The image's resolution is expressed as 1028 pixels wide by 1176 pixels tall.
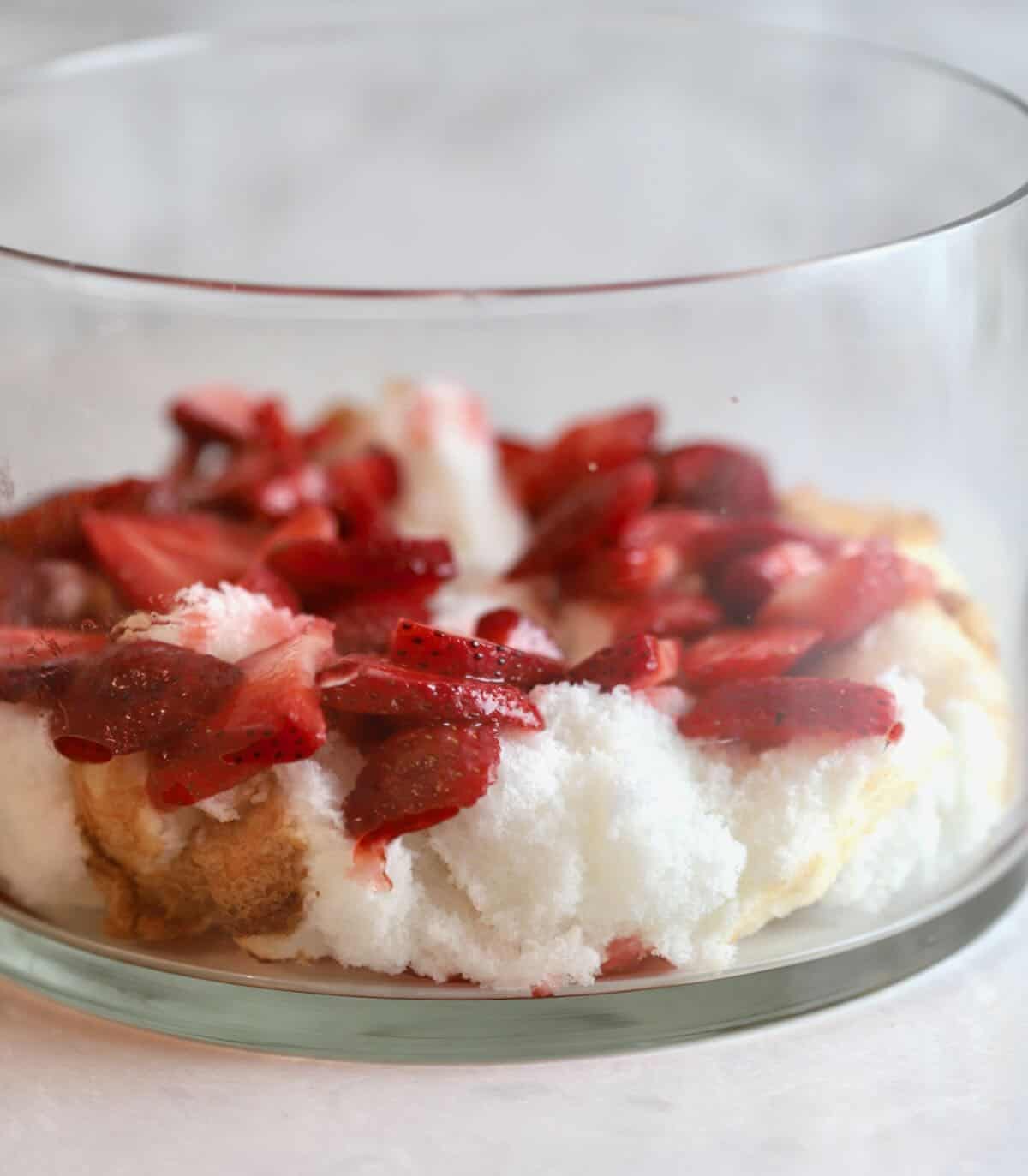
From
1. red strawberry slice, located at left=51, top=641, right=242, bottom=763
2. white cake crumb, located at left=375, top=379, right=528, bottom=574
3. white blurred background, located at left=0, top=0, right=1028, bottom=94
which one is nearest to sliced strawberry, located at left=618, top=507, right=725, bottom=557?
white cake crumb, located at left=375, top=379, right=528, bottom=574

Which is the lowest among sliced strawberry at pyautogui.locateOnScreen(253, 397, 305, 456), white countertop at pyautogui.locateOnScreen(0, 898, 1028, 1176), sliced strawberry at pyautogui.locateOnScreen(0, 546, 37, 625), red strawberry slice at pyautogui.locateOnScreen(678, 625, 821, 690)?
white countertop at pyautogui.locateOnScreen(0, 898, 1028, 1176)

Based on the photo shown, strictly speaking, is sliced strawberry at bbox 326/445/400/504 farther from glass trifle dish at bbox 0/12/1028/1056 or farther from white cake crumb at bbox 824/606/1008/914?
white cake crumb at bbox 824/606/1008/914

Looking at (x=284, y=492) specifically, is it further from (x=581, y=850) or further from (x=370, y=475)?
(x=581, y=850)

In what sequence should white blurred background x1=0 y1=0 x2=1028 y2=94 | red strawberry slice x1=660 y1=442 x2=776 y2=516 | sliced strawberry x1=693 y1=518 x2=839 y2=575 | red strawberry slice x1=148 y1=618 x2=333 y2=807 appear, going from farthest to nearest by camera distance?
white blurred background x1=0 y1=0 x2=1028 y2=94, red strawberry slice x1=660 y1=442 x2=776 y2=516, sliced strawberry x1=693 y1=518 x2=839 y2=575, red strawberry slice x1=148 y1=618 x2=333 y2=807

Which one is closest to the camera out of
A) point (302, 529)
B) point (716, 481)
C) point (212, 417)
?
point (302, 529)

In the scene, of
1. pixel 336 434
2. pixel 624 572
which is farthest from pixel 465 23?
pixel 624 572

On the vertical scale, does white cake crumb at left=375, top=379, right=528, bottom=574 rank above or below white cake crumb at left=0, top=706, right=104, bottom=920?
below

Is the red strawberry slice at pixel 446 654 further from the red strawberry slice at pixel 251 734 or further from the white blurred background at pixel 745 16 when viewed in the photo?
the white blurred background at pixel 745 16

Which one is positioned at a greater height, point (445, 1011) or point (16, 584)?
point (16, 584)
